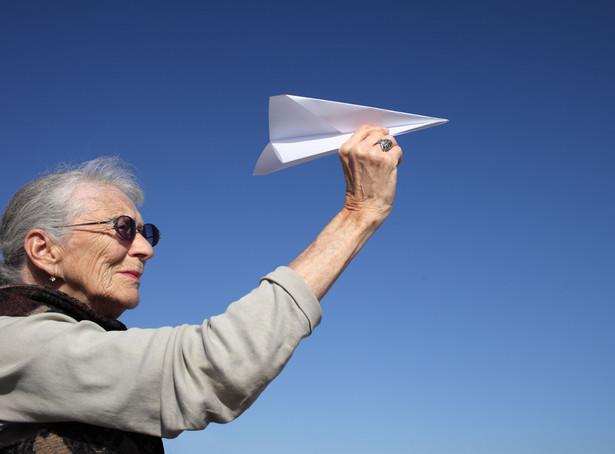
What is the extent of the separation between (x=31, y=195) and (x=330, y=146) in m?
1.81

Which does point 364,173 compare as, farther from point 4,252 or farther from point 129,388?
point 4,252

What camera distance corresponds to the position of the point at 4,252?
3578 millimetres

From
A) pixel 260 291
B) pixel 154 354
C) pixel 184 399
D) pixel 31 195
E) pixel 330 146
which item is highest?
pixel 330 146

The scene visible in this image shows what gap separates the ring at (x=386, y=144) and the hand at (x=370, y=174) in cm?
2

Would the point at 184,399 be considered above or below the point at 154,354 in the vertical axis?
below

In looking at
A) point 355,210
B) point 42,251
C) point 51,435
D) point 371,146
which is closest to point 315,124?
point 371,146

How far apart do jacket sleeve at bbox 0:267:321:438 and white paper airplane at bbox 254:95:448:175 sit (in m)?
1.35

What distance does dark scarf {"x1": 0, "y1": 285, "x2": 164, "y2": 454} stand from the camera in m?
2.56

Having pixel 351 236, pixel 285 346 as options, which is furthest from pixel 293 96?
pixel 285 346

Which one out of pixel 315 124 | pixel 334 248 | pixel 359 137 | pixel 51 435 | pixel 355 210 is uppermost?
pixel 315 124

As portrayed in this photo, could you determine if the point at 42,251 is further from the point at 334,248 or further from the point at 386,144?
the point at 386,144

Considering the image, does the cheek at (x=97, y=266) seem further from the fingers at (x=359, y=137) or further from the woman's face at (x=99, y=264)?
the fingers at (x=359, y=137)

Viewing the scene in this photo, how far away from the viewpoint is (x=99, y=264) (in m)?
3.44

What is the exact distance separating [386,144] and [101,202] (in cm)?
177
